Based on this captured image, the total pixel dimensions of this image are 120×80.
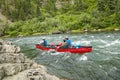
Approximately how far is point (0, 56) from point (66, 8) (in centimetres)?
10680

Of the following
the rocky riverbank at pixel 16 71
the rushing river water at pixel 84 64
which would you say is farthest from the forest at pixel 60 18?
the rocky riverbank at pixel 16 71

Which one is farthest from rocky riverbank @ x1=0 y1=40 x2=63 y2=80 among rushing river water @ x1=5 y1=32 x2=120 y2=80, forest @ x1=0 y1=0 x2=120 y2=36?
forest @ x1=0 y1=0 x2=120 y2=36

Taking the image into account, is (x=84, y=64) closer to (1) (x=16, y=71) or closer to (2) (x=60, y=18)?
(1) (x=16, y=71)

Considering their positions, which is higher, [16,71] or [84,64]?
[16,71]

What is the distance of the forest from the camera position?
82.3 m

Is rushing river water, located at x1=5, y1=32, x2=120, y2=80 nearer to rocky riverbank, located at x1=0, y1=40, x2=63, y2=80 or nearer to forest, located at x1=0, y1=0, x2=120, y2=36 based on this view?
rocky riverbank, located at x1=0, y1=40, x2=63, y2=80

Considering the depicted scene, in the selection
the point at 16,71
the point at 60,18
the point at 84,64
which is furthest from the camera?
the point at 60,18

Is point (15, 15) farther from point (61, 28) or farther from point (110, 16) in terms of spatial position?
point (110, 16)

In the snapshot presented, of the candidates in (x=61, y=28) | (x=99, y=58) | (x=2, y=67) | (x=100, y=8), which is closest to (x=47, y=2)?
(x=100, y=8)

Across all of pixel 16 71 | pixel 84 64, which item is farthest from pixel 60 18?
pixel 16 71

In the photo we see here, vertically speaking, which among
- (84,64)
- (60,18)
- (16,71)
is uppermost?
(16,71)

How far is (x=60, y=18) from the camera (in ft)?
338

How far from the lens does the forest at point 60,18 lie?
82312 millimetres

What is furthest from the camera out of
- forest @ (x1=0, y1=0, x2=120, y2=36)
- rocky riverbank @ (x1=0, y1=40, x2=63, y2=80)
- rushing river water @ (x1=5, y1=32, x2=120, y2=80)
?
forest @ (x1=0, y1=0, x2=120, y2=36)
